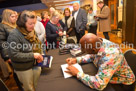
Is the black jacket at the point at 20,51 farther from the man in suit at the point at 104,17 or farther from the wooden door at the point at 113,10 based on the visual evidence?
the wooden door at the point at 113,10

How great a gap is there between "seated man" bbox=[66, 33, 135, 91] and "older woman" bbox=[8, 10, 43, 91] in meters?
0.59

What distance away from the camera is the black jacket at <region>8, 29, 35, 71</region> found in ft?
4.12

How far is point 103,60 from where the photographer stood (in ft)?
2.88

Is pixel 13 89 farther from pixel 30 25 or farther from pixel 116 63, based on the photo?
pixel 116 63

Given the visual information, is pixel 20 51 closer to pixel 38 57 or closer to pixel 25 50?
pixel 25 50

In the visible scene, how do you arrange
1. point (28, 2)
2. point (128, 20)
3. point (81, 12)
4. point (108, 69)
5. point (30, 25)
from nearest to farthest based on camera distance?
point (108, 69)
point (30, 25)
point (81, 12)
point (128, 20)
point (28, 2)

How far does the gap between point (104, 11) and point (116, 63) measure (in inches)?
133

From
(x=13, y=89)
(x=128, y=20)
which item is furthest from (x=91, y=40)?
(x=128, y=20)

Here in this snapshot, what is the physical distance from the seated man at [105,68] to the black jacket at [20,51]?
0.60 metres

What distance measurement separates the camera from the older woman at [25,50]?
1.26 metres

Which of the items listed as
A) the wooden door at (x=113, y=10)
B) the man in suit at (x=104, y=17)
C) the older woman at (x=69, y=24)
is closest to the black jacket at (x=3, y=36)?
the older woman at (x=69, y=24)

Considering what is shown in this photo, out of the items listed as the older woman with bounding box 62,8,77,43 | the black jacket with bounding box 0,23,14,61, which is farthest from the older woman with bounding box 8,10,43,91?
the older woman with bounding box 62,8,77,43

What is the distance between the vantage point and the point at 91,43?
90 centimetres

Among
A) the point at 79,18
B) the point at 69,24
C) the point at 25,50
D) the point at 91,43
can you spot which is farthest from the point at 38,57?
the point at 79,18
